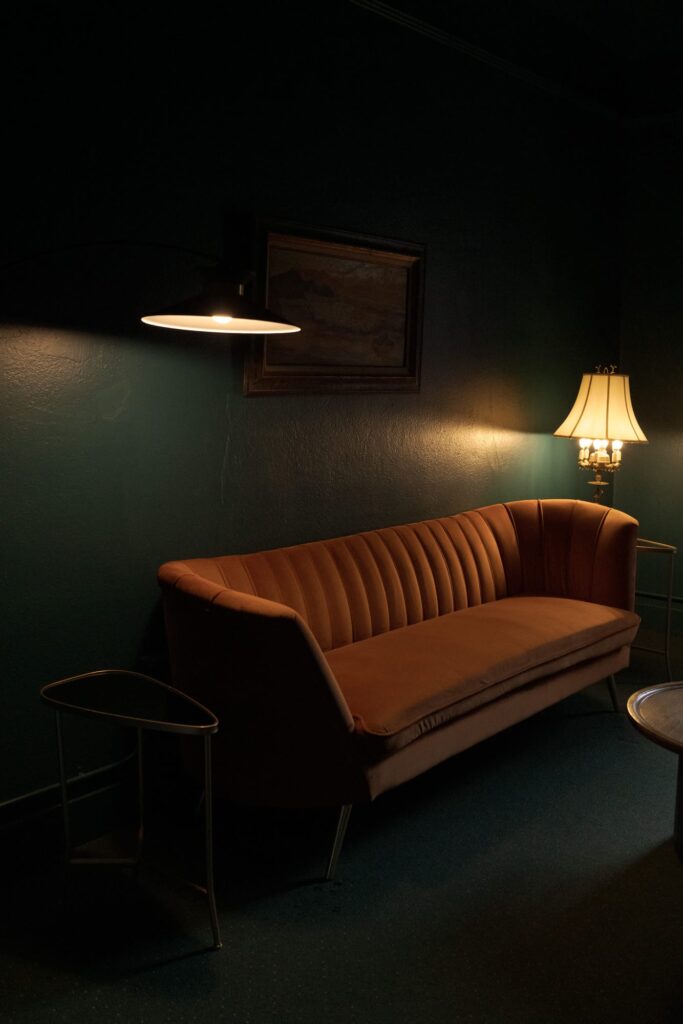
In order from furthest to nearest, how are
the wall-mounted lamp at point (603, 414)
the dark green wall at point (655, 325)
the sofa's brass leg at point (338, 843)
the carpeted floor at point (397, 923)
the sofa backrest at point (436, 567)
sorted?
the dark green wall at point (655, 325) < the wall-mounted lamp at point (603, 414) < the sofa backrest at point (436, 567) < the sofa's brass leg at point (338, 843) < the carpeted floor at point (397, 923)

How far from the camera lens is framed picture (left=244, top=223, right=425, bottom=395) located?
11.1 ft

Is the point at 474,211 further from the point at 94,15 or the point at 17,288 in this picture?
the point at 17,288

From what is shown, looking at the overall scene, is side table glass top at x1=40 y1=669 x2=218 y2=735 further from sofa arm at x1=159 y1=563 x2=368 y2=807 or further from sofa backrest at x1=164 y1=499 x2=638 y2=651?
sofa backrest at x1=164 y1=499 x2=638 y2=651

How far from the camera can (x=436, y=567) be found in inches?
153

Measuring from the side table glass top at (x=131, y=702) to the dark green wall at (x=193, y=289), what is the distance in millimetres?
269

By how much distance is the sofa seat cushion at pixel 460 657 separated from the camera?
281 centimetres

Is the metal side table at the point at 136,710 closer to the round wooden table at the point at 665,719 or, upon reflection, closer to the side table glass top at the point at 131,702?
the side table glass top at the point at 131,702

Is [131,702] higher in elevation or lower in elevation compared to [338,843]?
higher

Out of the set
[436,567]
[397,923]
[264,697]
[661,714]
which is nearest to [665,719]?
[661,714]

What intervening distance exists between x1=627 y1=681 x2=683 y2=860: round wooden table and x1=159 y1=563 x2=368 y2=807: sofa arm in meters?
0.82

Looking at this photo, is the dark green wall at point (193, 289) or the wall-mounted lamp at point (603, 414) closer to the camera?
the dark green wall at point (193, 289)

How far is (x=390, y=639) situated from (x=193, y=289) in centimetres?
142

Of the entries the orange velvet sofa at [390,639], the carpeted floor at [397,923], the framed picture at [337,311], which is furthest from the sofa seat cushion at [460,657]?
the framed picture at [337,311]

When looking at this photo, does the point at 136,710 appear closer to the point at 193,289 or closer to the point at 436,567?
the point at 193,289
